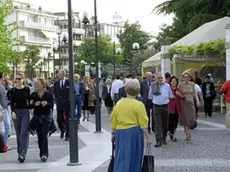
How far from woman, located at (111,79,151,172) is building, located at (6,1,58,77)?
93934 millimetres

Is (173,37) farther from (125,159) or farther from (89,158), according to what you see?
(125,159)

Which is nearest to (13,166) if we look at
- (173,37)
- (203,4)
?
(203,4)

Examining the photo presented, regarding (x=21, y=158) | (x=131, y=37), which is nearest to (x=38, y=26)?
(x=131, y=37)

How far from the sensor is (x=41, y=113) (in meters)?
11.9

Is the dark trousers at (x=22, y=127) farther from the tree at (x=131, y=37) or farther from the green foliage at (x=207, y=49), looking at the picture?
the tree at (x=131, y=37)

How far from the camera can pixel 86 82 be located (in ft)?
79.6

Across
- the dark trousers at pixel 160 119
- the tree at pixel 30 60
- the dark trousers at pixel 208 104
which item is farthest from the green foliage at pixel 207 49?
the tree at pixel 30 60

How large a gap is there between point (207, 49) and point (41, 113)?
16250 millimetres

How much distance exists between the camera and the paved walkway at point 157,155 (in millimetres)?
10898

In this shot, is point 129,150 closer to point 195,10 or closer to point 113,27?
point 195,10

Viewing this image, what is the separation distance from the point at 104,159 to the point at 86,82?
12340mm

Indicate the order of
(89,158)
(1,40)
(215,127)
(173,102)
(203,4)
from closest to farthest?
(89,158) < (173,102) < (215,127) < (203,4) < (1,40)

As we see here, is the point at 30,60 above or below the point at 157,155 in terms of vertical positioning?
above

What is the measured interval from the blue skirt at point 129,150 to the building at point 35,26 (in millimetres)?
94033
